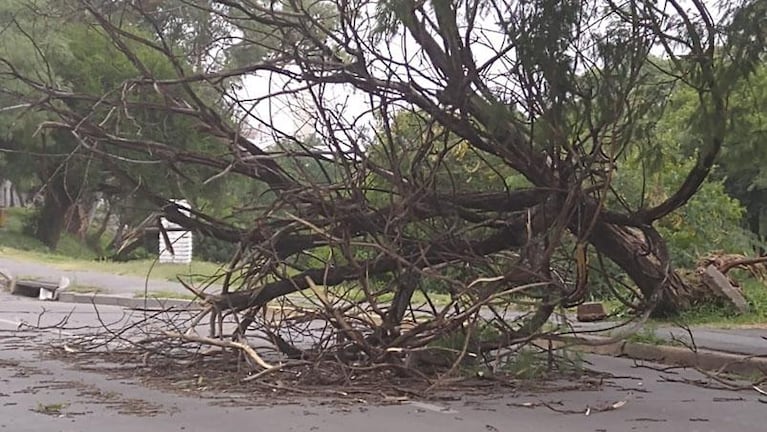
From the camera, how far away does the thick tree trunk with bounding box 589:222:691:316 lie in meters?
12.0

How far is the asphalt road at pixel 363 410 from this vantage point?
7695mm

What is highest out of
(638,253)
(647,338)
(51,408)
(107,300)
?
(638,253)

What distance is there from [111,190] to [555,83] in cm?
553

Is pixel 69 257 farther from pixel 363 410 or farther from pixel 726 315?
pixel 363 410

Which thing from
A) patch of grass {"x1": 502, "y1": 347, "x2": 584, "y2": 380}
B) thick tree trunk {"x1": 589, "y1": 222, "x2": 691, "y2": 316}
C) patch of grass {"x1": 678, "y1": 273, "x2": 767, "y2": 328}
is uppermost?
thick tree trunk {"x1": 589, "y1": 222, "x2": 691, "y2": 316}

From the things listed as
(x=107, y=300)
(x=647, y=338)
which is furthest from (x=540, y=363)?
(x=107, y=300)

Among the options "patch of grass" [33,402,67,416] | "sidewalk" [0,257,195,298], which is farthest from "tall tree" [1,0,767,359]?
"sidewalk" [0,257,195,298]

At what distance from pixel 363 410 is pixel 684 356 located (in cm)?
512

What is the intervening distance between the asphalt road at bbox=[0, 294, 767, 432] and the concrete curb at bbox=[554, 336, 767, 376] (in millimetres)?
974

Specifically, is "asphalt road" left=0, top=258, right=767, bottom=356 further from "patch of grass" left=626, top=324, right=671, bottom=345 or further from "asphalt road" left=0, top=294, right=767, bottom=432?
"asphalt road" left=0, top=294, right=767, bottom=432

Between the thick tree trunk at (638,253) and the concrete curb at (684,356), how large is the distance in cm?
62

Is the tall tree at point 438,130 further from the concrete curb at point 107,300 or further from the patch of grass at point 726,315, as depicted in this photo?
the concrete curb at point 107,300

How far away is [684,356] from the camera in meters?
12.0

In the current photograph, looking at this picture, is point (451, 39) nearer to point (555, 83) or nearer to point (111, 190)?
point (555, 83)
